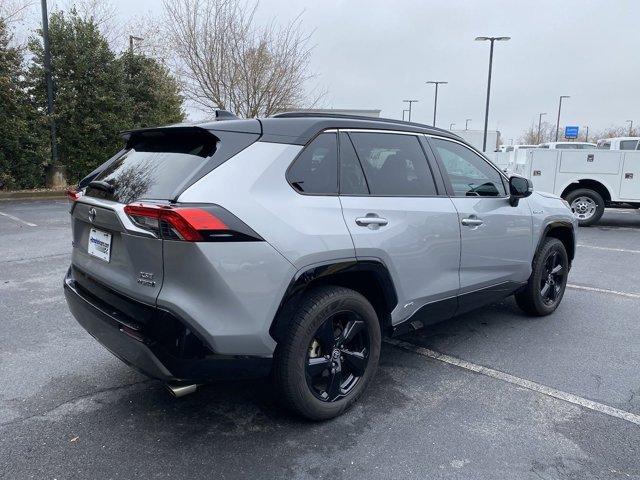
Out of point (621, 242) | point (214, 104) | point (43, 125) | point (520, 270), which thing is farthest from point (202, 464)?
point (214, 104)

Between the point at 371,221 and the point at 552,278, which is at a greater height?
the point at 371,221

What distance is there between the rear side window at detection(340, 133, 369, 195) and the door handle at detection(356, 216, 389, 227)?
173 mm

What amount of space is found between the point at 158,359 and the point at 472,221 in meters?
2.40

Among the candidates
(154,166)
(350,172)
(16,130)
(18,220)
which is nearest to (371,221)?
(350,172)

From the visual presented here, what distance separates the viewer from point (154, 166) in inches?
109

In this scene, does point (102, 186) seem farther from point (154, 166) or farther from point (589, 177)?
point (589, 177)

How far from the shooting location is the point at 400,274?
10.4 feet

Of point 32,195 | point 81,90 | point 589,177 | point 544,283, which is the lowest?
point 544,283

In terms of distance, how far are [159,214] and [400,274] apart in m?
1.53

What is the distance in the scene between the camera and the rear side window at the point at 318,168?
2.75 metres

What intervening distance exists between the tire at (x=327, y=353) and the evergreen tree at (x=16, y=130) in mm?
13552

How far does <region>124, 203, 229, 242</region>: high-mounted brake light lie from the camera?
2.30 m

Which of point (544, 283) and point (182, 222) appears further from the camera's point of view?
point (544, 283)

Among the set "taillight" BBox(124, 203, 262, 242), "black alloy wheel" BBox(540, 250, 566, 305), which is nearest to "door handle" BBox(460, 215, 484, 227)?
"black alloy wheel" BBox(540, 250, 566, 305)
